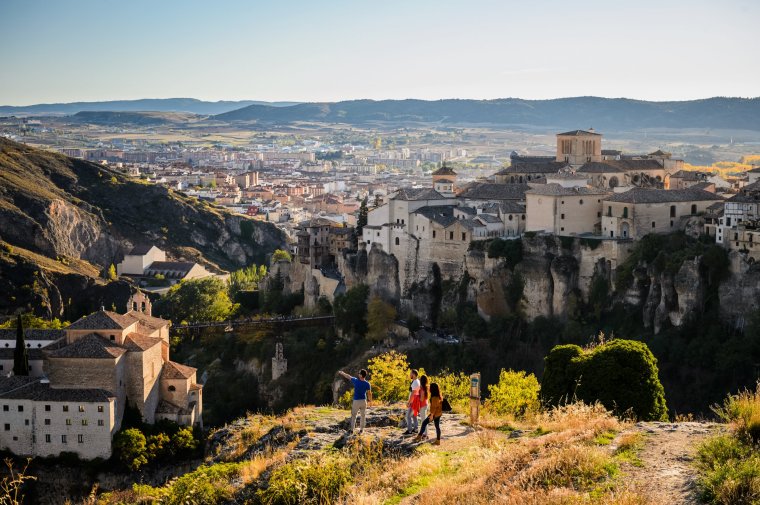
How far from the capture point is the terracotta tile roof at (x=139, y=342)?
120 ft

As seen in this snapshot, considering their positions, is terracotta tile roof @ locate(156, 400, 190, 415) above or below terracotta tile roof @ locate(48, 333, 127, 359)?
below

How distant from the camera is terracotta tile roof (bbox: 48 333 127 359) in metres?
34.9

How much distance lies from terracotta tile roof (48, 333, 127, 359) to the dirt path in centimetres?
2417

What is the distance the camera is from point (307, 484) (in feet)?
43.4

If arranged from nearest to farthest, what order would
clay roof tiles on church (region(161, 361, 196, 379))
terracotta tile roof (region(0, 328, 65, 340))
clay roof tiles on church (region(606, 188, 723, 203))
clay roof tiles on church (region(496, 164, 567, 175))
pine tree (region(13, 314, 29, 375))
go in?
pine tree (region(13, 314, 29, 375))
clay roof tiles on church (region(161, 361, 196, 379))
terracotta tile roof (region(0, 328, 65, 340))
clay roof tiles on church (region(606, 188, 723, 203))
clay roof tiles on church (region(496, 164, 567, 175))

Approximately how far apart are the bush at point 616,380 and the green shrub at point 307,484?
1064 centimetres

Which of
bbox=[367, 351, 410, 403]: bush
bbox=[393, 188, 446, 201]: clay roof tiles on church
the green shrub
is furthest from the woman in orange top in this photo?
bbox=[393, 188, 446, 201]: clay roof tiles on church

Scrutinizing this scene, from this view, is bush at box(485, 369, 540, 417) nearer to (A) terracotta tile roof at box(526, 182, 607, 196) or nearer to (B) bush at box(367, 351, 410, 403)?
(B) bush at box(367, 351, 410, 403)

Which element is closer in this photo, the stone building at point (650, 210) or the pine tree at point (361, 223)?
the stone building at point (650, 210)

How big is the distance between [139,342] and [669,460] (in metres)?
27.5

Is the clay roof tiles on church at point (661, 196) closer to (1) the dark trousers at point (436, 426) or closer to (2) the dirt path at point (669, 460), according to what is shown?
(2) the dirt path at point (669, 460)

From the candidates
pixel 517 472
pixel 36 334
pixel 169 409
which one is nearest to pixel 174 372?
pixel 169 409

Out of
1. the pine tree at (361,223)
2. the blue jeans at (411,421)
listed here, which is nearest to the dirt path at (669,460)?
the blue jeans at (411,421)

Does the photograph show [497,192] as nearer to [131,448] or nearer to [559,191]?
[559,191]
